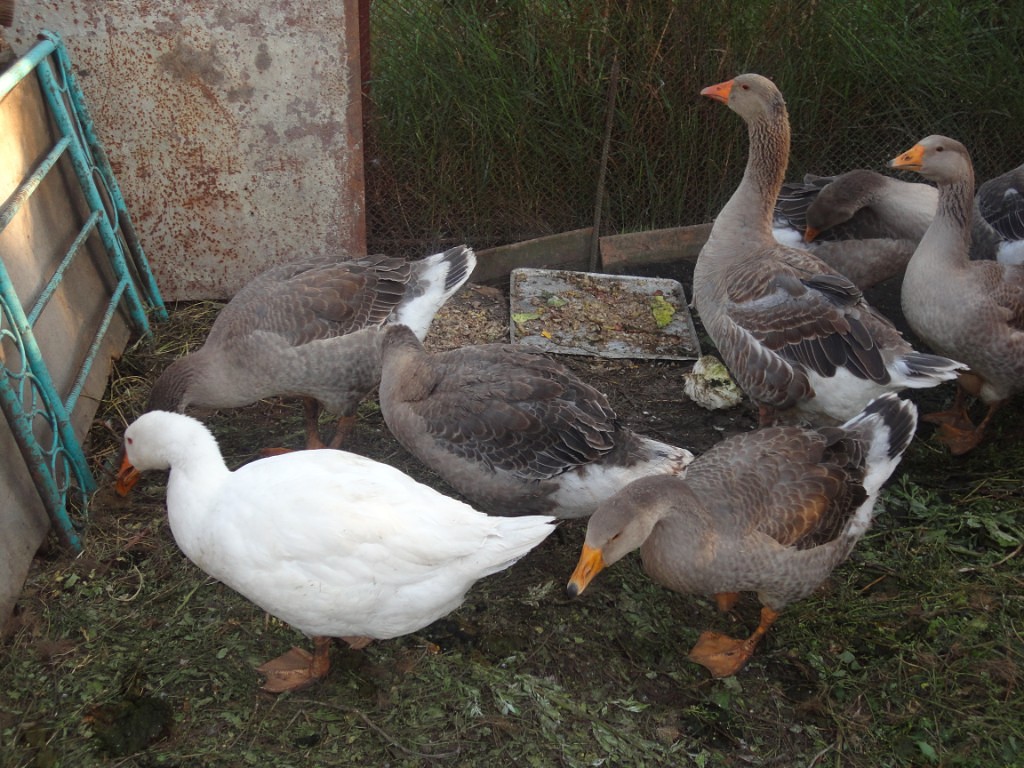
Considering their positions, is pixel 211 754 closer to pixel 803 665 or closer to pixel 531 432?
pixel 531 432

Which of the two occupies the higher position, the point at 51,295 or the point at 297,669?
the point at 51,295

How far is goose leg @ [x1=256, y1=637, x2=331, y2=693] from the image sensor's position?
3.67 m

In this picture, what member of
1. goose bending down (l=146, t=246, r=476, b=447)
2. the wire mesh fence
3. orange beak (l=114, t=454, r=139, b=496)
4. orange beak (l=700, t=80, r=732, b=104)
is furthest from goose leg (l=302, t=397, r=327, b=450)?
orange beak (l=700, t=80, r=732, b=104)

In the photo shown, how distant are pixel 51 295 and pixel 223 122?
5.91ft

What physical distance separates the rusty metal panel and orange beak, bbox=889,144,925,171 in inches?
138

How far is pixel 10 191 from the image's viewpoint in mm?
4492

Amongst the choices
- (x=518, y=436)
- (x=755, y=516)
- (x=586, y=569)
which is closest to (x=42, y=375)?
(x=518, y=436)

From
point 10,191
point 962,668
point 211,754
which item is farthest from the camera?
point 10,191

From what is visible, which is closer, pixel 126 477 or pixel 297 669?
pixel 297 669

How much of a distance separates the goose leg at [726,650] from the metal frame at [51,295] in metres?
3.06

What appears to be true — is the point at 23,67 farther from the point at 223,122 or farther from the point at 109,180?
the point at 223,122

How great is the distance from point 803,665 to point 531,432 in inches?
64.8

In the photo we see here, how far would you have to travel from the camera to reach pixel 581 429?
422 centimetres

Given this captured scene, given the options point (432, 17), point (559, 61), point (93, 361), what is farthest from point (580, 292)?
point (93, 361)
